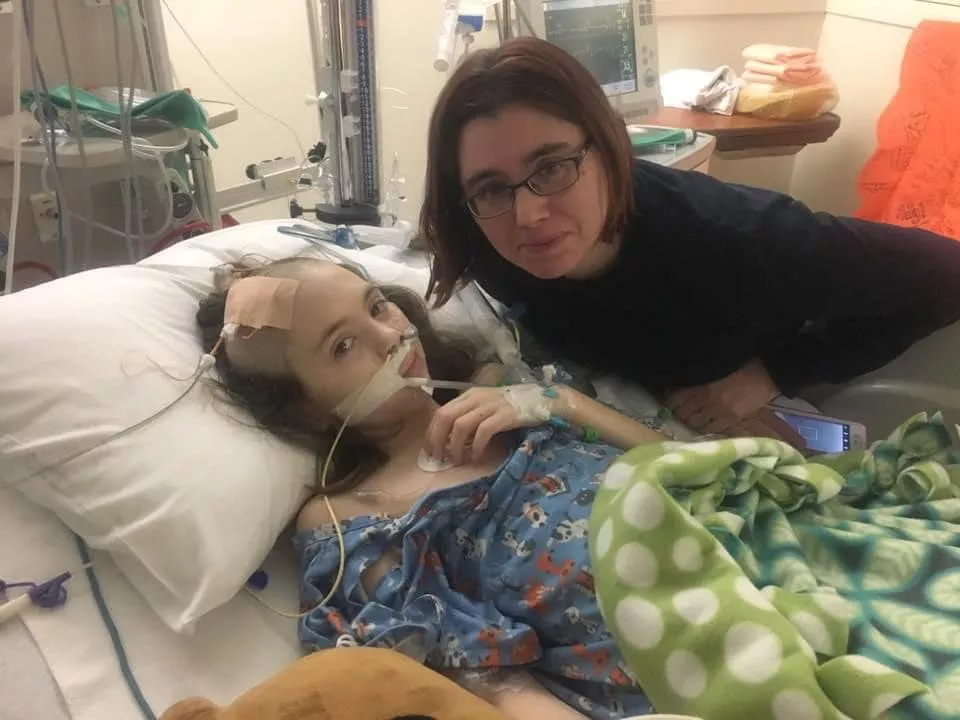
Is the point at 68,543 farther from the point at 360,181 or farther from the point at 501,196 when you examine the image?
the point at 360,181

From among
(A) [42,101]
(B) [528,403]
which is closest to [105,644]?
(B) [528,403]

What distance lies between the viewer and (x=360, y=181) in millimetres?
1836

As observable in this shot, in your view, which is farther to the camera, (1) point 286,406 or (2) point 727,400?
(2) point 727,400

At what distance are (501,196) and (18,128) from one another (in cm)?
77

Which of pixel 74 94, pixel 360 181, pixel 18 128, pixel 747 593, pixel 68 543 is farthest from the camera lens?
pixel 360 181

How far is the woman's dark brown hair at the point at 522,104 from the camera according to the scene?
3.80ft

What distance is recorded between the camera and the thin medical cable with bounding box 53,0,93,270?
163 centimetres

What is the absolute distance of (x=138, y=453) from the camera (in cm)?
101

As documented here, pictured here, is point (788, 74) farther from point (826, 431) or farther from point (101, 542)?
point (101, 542)

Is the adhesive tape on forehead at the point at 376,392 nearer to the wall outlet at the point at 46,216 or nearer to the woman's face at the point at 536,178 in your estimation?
the woman's face at the point at 536,178

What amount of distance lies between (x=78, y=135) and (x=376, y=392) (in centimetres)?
88

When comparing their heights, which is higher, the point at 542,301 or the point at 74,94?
the point at 74,94

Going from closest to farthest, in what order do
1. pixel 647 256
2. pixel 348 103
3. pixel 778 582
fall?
pixel 778 582
pixel 647 256
pixel 348 103

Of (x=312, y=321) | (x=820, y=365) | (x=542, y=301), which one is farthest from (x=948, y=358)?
(x=312, y=321)
